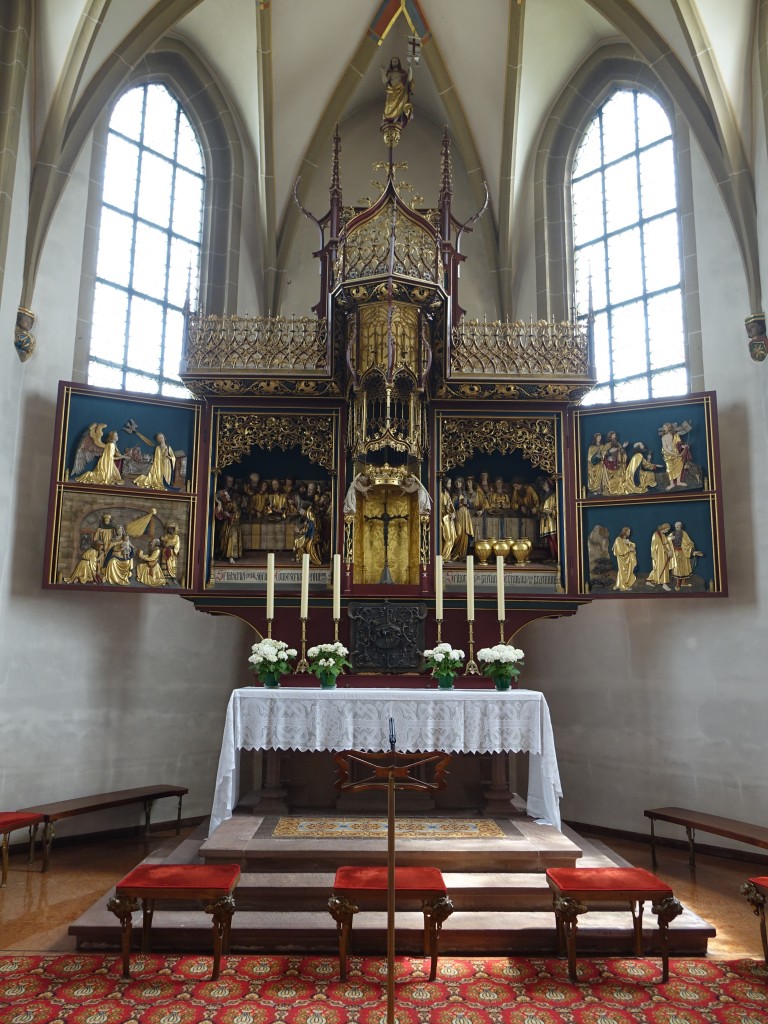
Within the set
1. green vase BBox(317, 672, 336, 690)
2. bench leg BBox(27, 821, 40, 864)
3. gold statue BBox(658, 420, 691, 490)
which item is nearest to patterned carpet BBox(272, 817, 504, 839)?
green vase BBox(317, 672, 336, 690)

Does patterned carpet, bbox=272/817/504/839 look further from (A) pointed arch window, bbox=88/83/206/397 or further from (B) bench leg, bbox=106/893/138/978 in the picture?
(A) pointed arch window, bbox=88/83/206/397

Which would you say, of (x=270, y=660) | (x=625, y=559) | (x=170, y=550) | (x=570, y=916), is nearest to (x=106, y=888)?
(x=270, y=660)

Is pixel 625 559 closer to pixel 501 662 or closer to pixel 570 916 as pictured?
pixel 501 662

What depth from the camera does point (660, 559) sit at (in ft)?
32.9

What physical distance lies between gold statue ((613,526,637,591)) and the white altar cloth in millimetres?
2254

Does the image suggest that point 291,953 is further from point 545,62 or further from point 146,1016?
point 545,62

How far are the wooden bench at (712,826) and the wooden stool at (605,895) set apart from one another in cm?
269

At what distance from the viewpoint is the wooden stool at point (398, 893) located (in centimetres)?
568

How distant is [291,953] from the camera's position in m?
6.24

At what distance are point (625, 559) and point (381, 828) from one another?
174 inches

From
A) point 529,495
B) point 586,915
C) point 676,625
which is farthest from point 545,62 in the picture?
point 586,915

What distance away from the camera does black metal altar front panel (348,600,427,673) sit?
33.2ft

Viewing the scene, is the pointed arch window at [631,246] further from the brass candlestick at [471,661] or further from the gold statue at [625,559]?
the brass candlestick at [471,661]

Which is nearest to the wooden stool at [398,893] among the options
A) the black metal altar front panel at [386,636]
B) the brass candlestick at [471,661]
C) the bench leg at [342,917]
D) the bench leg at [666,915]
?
the bench leg at [342,917]
